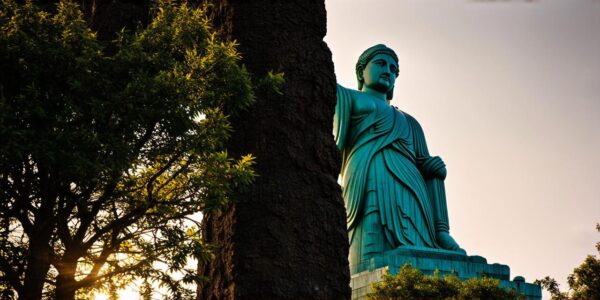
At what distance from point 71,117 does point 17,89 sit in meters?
0.37

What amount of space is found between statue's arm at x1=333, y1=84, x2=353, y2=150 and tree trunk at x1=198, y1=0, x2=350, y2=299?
11.8 m

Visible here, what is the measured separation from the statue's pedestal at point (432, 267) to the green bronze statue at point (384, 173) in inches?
24.7

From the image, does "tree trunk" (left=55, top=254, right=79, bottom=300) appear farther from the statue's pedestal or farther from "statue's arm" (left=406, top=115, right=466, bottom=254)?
"statue's arm" (left=406, top=115, right=466, bottom=254)

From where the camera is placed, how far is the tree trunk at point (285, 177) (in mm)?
4340

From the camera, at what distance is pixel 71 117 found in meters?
3.97

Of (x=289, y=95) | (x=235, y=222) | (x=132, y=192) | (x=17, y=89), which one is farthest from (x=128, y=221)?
(x=289, y=95)

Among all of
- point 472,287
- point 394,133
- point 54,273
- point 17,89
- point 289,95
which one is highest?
point 394,133

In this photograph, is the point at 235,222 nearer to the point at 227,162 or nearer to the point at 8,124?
the point at 227,162

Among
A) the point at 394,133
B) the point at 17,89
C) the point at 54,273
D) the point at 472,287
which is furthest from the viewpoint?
the point at 394,133

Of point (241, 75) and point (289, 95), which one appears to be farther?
point (289, 95)

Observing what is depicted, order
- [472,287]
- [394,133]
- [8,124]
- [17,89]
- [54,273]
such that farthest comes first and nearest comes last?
[394,133], [472,287], [54,273], [17,89], [8,124]

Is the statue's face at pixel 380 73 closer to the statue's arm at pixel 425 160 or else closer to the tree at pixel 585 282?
the statue's arm at pixel 425 160

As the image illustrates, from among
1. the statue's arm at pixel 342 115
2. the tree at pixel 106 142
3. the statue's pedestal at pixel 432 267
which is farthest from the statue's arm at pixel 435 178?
the tree at pixel 106 142

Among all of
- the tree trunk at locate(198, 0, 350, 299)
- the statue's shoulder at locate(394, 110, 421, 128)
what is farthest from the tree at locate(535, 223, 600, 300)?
the tree trunk at locate(198, 0, 350, 299)
